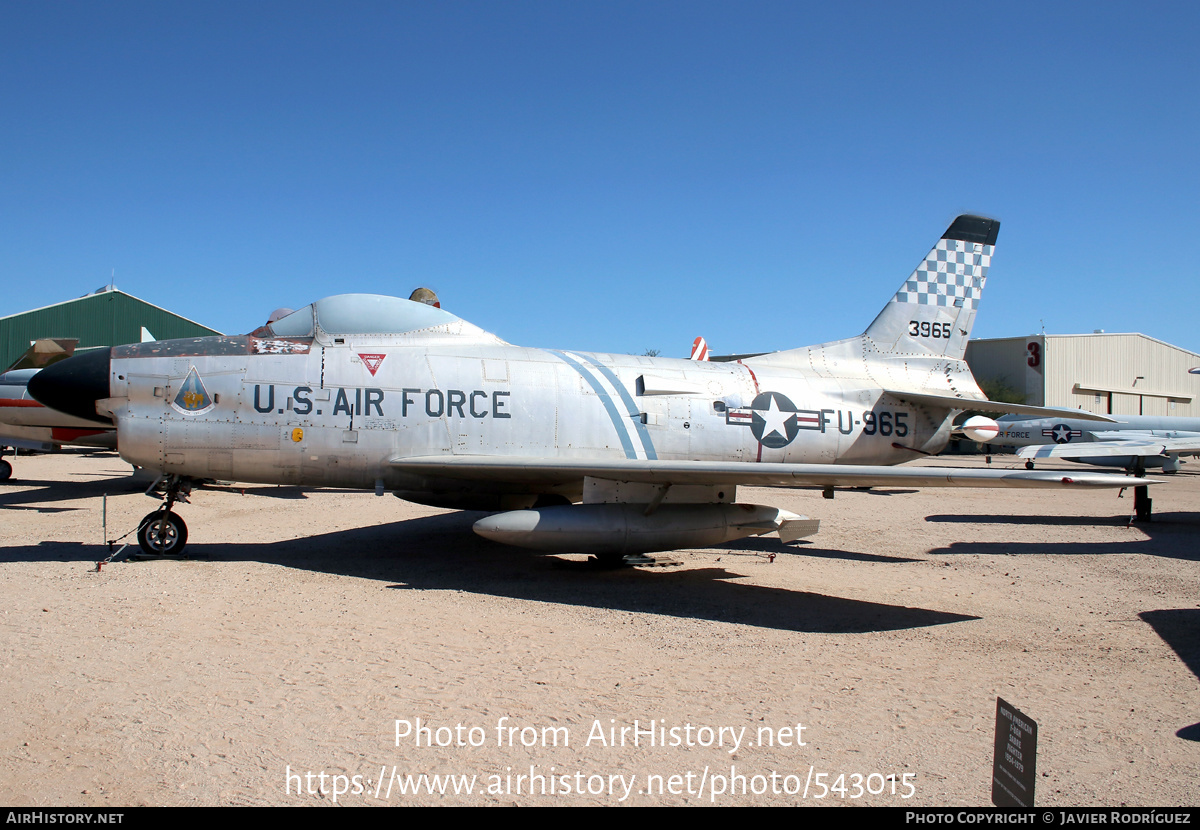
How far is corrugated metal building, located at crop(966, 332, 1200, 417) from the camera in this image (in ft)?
149

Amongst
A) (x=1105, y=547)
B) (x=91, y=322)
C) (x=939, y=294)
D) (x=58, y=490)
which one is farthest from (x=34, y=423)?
(x=91, y=322)

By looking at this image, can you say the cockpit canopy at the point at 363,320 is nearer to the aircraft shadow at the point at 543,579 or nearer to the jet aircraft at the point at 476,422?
the jet aircraft at the point at 476,422

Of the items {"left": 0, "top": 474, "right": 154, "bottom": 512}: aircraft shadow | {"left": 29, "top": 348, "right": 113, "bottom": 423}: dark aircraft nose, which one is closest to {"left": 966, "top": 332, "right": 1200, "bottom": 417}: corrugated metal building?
{"left": 0, "top": 474, "right": 154, "bottom": 512}: aircraft shadow

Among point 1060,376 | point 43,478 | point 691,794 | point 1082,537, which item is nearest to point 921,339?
point 1082,537

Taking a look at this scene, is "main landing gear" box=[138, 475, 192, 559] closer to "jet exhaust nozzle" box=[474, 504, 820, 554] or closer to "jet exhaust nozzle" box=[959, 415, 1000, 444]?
"jet exhaust nozzle" box=[474, 504, 820, 554]

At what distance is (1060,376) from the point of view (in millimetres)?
45719

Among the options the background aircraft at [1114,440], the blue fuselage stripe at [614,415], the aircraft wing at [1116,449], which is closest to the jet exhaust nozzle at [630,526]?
the blue fuselage stripe at [614,415]

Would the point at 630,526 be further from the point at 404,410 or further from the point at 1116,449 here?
the point at 1116,449

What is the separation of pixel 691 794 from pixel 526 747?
0.91 m

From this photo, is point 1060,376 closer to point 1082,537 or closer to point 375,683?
point 1082,537

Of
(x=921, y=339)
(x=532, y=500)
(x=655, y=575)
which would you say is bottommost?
(x=655, y=575)

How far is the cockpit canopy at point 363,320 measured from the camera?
859cm

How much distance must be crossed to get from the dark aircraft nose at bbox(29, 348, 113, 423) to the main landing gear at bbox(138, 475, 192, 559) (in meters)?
1.13

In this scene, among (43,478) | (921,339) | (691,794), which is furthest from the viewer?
(43,478)
